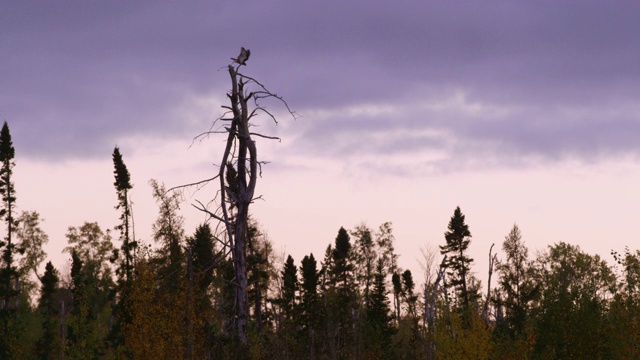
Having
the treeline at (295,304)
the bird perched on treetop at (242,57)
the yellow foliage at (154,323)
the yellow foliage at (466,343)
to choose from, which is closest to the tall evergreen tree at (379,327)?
the treeline at (295,304)

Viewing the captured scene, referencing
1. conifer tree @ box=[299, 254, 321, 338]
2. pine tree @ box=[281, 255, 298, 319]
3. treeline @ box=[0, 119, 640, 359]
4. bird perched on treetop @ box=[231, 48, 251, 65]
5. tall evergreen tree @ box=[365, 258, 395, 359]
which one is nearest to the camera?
bird perched on treetop @ box=[231, 48, 251, 65]

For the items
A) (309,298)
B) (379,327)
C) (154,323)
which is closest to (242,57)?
(154,323)

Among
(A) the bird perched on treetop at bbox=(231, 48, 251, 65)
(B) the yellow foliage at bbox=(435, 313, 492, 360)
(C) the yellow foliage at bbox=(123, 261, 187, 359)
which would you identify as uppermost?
(A) the bird perched on treetop at bbox=(231, 48, 251, 65)

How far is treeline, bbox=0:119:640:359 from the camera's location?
35.8 meters

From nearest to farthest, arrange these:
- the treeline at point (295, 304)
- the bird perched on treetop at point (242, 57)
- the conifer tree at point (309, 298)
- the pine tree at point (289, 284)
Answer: the bird perched on treetop at point (242, 57) → the treeline at point (295, 304) → the conifer tree at point (309, 298) → the pine tree at point (289, 284)

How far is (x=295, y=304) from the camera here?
229 feet

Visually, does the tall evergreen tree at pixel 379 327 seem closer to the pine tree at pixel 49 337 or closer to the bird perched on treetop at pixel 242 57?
the pine tree at pixel 49 337

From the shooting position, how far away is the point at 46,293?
237ft

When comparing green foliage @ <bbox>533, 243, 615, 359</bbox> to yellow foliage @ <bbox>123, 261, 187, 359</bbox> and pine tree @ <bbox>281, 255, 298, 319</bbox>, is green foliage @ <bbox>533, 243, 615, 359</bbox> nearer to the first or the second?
yellow foliage @ <bbox>123, 261, 187, 359</bbox>

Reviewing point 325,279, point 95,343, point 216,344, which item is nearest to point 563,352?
point 216,344

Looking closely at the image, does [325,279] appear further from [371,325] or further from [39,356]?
[39,356]

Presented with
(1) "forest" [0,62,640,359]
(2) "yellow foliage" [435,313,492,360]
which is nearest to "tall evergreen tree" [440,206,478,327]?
(1) "forest" [0,62,640,359]

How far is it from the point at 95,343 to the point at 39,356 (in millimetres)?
11854

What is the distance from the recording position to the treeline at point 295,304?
35.8 m
